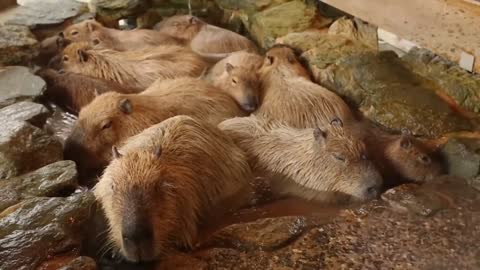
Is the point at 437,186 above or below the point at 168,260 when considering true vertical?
above

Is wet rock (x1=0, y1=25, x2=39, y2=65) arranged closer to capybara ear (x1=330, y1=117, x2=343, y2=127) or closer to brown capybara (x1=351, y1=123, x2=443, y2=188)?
capybara ear (x1=330, y1=117, x2=343, y2=127)

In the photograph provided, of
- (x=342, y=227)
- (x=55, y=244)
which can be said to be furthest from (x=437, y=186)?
(x=55, y=244)

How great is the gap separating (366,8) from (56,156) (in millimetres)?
2731

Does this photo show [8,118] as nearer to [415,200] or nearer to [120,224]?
[120,224]

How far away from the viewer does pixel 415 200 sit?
11.8ft

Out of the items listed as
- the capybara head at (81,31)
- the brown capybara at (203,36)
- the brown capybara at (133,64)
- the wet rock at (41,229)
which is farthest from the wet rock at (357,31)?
the wet rock at (41,229)

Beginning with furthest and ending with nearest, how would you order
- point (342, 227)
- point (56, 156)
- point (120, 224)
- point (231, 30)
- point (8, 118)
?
point (231, 30), point (8, 118), point (56, 156), point (342, 227), point (120, 224)

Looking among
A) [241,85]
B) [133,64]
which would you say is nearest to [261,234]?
[241,85]

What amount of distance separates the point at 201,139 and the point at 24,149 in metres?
1.23

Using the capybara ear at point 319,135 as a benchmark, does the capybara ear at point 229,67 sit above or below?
below

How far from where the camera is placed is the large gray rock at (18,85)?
4820 millimetres

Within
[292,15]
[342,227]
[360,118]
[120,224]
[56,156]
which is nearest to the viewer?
[120,224]

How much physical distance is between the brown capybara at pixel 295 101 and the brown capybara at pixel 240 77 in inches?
3.6

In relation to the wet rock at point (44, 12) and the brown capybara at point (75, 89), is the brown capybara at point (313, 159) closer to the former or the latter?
the brown capybara at point (75, 89)
